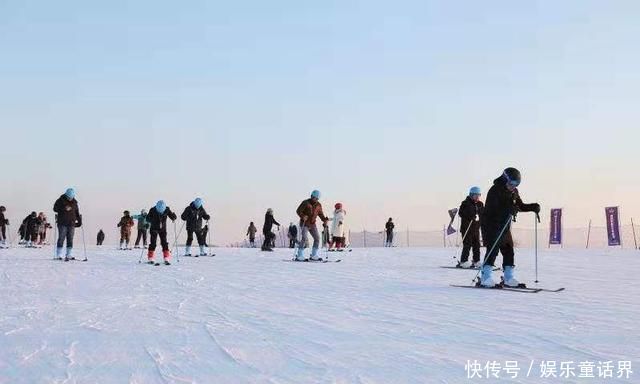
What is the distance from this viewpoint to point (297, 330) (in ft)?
20.3

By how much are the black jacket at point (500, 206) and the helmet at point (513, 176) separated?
138 mm

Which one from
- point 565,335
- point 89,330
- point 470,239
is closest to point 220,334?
point 89,330

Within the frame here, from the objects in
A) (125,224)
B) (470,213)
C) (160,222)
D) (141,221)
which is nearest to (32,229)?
(125,224)

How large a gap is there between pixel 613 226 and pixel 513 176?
2263 centimetres

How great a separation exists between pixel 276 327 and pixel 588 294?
5.14m

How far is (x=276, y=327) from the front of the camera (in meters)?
6.35

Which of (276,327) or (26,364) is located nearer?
(26,364)

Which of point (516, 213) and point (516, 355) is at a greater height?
point (516, 213)

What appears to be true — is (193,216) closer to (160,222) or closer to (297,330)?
(160,222)

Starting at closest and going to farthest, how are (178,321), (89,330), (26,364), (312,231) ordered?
(26,364) → (89,330) → (178,321) → (312,231)

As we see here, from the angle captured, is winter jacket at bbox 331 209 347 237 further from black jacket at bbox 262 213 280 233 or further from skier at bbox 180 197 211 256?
skier at bbox 180 197 211 256

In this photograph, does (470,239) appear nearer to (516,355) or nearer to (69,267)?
(69,267)

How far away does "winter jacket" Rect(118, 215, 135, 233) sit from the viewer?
29188 millimetres

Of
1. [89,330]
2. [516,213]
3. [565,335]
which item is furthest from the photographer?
[516,213]
